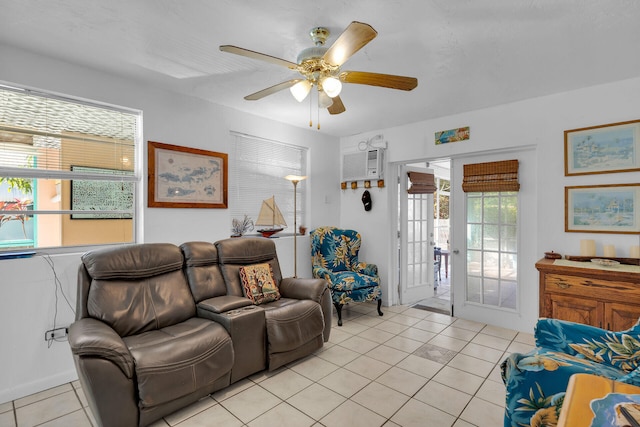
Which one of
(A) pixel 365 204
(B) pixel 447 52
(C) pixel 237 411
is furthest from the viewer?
(A) pixel 365 204

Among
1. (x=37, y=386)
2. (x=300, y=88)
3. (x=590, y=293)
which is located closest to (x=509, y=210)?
(x=590, y=293)

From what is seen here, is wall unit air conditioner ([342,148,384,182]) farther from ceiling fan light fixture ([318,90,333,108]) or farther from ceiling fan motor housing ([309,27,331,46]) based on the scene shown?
ceiling fan motor housing ([309,27,331,46])

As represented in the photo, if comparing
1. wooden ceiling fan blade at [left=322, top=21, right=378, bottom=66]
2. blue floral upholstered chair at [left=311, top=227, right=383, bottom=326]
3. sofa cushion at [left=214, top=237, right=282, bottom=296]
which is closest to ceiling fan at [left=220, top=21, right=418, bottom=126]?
wooden ceiling fan blade at [left=322, top=21, right=378, bottom=66]

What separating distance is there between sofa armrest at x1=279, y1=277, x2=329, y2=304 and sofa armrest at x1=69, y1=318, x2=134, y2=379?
156cm

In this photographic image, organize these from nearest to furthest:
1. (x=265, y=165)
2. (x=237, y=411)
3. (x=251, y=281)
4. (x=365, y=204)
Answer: (x=237, y=411), (x=251, y=281), (x=265, y=165), (x=365, y=204)

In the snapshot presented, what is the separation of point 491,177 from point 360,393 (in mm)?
2796

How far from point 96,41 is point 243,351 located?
249 cm

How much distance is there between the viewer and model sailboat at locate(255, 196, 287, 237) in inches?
154

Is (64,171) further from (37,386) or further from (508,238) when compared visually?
(508,238)

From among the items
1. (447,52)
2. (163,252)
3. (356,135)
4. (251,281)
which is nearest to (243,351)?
(251,281)

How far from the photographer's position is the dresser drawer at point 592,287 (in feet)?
8.19

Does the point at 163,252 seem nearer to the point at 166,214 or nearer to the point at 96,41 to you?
the point at 166,214

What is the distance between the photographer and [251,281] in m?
3.03

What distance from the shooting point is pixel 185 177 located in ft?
10.7
